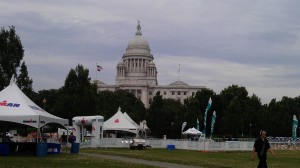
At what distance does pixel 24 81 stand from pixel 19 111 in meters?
29.4

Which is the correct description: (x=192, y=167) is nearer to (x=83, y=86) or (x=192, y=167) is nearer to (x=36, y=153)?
A: (x=36, y=153)

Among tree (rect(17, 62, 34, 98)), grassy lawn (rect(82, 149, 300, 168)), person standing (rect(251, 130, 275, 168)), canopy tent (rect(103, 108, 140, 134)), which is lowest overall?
grassy lawn (rect(82, 149, 300, 168))

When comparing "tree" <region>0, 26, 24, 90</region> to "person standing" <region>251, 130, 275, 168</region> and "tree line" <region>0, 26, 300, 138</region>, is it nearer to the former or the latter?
"tree line" <region>0, 26, 300, 138</region>

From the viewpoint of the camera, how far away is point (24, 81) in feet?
197

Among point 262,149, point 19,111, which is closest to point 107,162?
point 19,111

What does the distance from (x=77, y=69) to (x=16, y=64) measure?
104ft

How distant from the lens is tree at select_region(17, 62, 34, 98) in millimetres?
59844

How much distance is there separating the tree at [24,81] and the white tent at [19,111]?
87.6 ft

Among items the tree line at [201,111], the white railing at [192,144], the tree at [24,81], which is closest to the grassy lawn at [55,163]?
the white railing at [192,144]

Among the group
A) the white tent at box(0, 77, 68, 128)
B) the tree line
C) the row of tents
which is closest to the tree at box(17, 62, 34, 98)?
the tree line

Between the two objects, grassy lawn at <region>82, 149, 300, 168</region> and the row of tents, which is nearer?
grassy lawn at <region>82, 149, 300, 168</region>

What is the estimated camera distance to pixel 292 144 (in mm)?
68125

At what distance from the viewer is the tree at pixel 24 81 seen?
59844mm

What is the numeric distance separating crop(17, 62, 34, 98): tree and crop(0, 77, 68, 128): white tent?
26.7 meters
